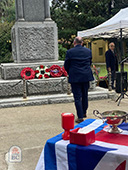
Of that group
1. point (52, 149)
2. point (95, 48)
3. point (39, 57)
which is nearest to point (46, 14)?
point (39, 57)

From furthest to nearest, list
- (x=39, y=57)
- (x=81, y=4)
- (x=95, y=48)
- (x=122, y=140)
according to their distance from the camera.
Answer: (x=95, y=48) < (x=81, y=4) < (x=39, y=57) < (x=122, y=140)

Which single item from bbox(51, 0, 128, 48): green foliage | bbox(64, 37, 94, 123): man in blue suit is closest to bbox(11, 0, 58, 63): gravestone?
bbox(64, 37, 94, 123): man in blue suit

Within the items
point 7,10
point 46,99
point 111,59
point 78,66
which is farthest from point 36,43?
point 7,10

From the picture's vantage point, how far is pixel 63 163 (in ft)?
7.20

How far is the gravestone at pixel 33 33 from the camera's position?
334 inches

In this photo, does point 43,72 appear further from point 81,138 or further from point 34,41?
point 81,138

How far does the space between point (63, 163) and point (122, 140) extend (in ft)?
1.70

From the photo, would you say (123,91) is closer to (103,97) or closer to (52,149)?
(103,97)

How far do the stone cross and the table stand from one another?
6902 millimetres

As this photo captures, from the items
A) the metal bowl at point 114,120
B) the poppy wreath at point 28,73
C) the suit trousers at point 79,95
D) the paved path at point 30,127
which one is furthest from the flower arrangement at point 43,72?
the metal bowl at point 114,120

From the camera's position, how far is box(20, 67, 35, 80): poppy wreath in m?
8.13

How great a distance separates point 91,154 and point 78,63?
10.6ft

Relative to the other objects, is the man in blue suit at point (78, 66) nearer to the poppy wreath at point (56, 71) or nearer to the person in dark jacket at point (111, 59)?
the poppy wreath at point (56, 71)

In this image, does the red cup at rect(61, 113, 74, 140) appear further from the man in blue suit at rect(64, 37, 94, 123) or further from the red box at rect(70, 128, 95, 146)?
the man in blue suit at rect(64, 37, 94, 123)
